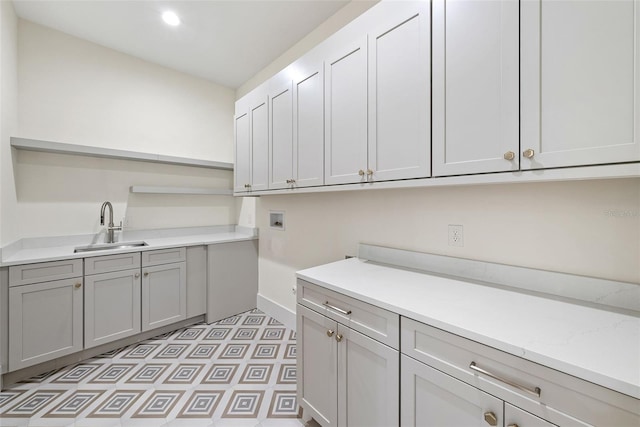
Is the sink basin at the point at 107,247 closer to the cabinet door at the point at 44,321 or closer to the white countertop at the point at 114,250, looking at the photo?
the white countertop at the point at 114,250

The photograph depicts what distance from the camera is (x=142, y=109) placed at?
2.91 meters

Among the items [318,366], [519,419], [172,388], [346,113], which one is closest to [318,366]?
[318,366]

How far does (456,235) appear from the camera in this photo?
1467mm

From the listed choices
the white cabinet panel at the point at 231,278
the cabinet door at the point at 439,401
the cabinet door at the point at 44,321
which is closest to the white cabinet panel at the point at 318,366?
the cabinet door at the point at 439,401

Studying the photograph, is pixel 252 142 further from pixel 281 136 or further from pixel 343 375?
pixel 343 375

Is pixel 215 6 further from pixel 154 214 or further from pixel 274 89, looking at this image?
pixel 154 214

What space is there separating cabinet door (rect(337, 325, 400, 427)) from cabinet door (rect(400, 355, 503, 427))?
48 mm

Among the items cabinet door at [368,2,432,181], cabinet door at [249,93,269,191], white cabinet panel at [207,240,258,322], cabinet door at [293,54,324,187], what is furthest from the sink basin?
cabinet door at [368,2,432,181]

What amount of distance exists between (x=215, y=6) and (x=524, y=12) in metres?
2.17

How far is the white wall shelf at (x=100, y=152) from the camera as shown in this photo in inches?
83.6

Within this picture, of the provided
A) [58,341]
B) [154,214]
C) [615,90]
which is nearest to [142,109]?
[154,214]

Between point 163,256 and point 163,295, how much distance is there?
1.26 feet

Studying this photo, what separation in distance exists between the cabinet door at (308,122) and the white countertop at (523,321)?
79 cm

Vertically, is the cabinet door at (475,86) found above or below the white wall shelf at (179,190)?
above
